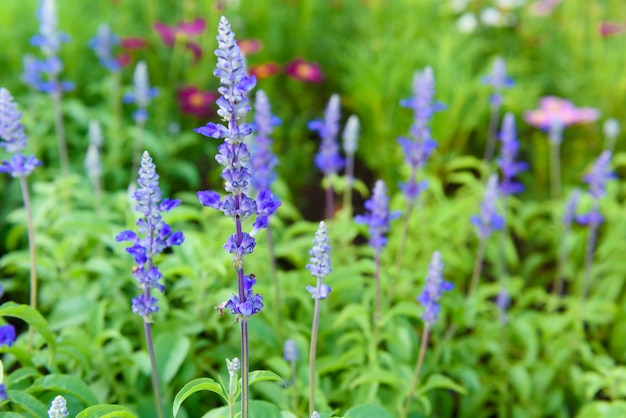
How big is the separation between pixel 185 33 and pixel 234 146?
3.65 m

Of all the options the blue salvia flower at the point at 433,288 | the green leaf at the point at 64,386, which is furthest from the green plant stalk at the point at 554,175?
the green leaf at the point at 64,386

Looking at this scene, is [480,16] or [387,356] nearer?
[387,356]

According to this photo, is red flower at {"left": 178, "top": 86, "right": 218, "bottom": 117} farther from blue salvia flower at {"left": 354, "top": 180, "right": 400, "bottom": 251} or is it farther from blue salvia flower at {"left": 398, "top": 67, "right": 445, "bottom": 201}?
blue salvia flower at {"left": 354, "top": 180, "right": 400, "bottom": 251}

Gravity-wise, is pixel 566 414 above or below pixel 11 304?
below

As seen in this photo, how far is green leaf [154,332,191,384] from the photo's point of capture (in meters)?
2.79

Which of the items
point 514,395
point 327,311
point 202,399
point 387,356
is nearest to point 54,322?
point 202,399

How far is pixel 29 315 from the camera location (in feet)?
7.51

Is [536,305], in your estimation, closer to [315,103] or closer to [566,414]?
[566,414]

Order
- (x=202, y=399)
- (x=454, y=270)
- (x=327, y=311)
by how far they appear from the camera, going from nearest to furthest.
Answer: (x=202, y=399) < (x=327, y=311) < (x=454, y=270)

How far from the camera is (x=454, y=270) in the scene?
4230mm

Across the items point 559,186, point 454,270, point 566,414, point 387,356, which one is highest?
point 559,186

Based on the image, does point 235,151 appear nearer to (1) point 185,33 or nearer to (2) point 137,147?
(2) point 137,147

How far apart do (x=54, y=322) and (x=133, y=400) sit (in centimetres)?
54

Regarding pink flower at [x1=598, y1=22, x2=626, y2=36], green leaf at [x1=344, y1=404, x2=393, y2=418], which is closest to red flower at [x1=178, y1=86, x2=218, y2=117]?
green leaf at [x1=344, y1=404, x2=393, y2=418]
